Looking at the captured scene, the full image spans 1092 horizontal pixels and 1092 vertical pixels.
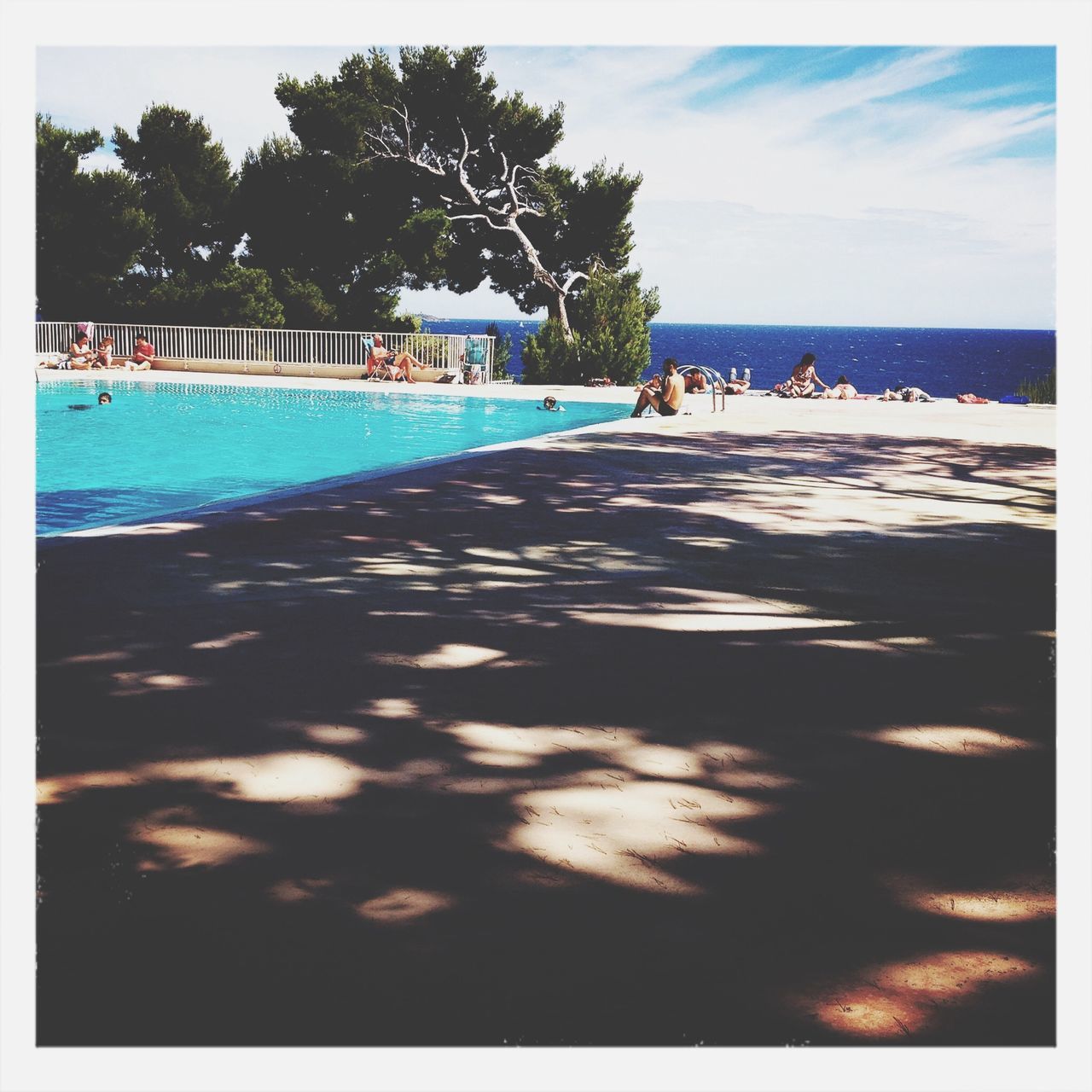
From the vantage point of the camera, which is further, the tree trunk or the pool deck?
the tree trunk

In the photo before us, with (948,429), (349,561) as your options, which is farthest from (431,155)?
(349,561)

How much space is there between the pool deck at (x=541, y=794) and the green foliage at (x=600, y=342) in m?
21.6

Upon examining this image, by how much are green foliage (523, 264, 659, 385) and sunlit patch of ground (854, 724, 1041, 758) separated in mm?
24514

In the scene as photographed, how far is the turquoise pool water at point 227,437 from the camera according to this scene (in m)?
14.4

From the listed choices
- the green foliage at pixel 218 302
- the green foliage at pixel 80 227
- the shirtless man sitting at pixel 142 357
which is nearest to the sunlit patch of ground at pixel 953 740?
the shirtless man sitting at pixel 142 357

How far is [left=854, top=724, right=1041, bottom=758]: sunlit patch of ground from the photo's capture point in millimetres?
3668

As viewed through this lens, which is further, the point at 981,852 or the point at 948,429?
the point at 948,429

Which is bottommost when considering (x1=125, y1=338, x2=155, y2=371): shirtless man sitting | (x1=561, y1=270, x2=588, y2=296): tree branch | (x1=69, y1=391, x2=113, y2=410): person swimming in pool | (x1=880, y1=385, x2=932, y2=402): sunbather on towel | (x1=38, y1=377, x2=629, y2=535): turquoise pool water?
(x1=38, y1=377, x2=629, y2=535): turquoise pool water

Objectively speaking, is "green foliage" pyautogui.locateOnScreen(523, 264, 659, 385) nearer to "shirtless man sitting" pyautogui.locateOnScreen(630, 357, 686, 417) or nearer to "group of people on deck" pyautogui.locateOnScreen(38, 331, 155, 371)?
"shirtless man sitting" pyautogui.locateOnScreen(630, 357, 686, 417)

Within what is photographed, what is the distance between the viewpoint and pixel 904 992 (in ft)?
7.64

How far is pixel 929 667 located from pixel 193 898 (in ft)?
10.6

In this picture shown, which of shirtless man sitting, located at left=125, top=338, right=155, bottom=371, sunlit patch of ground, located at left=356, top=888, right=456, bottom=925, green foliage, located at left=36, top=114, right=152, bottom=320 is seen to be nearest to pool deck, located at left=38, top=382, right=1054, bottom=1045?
sunlit patch of ground, located at left=356, top=888, right=456, bottom=925
